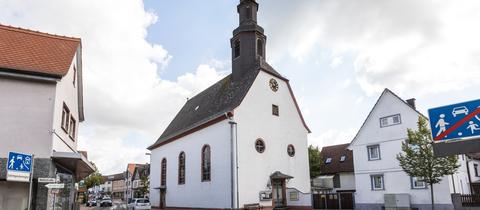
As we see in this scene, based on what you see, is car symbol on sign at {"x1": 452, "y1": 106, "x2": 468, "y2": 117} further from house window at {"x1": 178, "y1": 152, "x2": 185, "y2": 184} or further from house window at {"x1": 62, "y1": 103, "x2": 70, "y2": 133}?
house window at {"x1": 178, "y1": 152, "x2": 185, "y2": 184}

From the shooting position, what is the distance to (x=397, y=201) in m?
25.1

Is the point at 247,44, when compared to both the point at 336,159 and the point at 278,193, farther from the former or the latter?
the point at 336,159

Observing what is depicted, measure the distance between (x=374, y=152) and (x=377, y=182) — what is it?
232cm

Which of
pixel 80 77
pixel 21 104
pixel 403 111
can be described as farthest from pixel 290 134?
pixel 21 104

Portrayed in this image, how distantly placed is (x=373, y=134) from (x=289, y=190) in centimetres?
834

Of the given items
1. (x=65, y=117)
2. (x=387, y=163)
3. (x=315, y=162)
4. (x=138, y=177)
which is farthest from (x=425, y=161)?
(x=138, y=177)

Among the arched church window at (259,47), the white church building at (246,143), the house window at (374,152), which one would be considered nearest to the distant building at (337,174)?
the house window at (374,152)

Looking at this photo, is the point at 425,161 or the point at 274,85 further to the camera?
the point at 274,85

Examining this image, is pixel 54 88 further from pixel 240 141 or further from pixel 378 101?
pixel 378 101

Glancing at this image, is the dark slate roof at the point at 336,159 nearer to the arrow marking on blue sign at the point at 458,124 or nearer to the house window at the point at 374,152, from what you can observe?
the house window at the point at 374,152

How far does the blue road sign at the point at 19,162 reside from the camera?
9.05 m

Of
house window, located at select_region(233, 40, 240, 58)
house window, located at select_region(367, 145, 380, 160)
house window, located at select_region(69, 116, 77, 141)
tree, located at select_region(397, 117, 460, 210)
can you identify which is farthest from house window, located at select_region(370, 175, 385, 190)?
house window, located at select_region(69, 116, 77, 141)

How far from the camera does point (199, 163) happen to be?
2800 centimetres

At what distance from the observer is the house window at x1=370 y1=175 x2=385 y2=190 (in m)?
27.6
